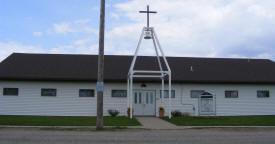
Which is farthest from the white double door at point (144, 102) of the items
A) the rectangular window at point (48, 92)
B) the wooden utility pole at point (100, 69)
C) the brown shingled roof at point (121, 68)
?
the wooden utility pole at point (100, 69)

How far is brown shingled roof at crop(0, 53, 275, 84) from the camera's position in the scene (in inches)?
937

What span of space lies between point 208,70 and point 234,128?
1105cm

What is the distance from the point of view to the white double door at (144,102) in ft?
79.3

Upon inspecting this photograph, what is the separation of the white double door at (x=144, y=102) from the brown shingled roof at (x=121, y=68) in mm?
1825

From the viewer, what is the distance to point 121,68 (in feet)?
84.9

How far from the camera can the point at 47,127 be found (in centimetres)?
1524

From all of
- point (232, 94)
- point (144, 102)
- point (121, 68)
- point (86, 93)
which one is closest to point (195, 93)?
point (232, 94)

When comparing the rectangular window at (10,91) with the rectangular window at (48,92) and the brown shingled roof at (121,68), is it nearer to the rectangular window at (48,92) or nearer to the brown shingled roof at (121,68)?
the brown shingled roof at (121,68)

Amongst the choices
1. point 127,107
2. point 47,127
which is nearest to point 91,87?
point 127,107

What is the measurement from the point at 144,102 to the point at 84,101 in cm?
451

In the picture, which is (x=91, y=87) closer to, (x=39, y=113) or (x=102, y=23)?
(x=39, y=113)

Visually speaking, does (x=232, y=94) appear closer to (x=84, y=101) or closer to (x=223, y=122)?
(x=223, y=122)

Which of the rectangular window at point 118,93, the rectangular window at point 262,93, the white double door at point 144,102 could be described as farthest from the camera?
the rectangular window at point 262,93

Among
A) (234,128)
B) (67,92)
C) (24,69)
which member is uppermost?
(24,69)
